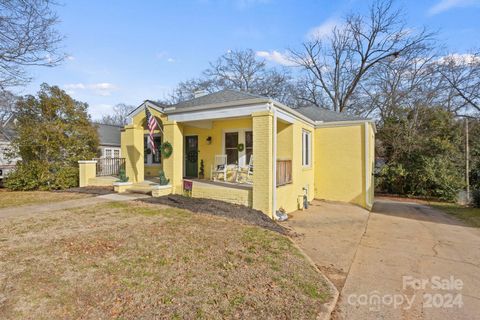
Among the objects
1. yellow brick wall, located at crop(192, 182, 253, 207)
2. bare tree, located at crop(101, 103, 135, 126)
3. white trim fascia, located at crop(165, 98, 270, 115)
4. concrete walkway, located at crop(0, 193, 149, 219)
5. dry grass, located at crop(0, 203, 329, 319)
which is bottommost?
dry grass, located at crop(0, 203, 329, 319)

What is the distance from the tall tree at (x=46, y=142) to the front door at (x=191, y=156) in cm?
560

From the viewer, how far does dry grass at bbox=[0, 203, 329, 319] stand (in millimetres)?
2562

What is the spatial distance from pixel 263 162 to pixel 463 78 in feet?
69.2

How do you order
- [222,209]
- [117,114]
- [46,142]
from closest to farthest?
[222,209], [46,142], [117,114]

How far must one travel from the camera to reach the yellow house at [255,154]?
7.19 m

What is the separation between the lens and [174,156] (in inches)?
346

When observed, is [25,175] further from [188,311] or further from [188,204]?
[188,311]

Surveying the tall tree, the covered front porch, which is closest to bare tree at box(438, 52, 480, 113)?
the covered front porch

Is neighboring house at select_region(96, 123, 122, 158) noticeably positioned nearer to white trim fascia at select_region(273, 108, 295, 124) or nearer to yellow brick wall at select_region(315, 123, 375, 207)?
yellow brick wall at select_region(315, 123, 375, 207)

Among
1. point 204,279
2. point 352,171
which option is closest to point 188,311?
point 204,279

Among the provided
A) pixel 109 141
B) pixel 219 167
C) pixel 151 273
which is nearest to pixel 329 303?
pixel 151 273

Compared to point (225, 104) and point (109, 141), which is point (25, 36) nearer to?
point (225, 104)

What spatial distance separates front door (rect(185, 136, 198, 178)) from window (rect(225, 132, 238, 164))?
5.26ft

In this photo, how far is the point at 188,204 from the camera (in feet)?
24.4
